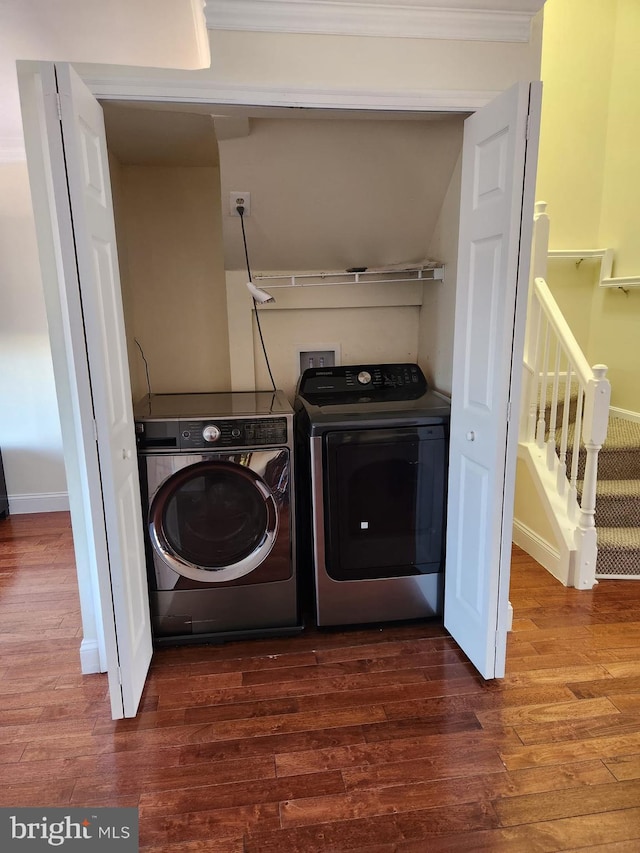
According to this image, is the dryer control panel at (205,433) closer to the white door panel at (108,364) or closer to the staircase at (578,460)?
the white door panel at (108,364)

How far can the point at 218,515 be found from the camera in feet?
7.04

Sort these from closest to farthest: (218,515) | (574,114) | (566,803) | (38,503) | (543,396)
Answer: (566,803) → (218,515) → (543,396) → (574,114) → (38,503)

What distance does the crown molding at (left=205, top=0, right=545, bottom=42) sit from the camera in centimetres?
169

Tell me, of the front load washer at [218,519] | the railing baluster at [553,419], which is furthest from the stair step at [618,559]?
the front load washer at [218,519]

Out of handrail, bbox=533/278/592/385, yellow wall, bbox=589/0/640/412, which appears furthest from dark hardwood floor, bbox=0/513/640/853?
yellow wall, bbox=589/0/640/412

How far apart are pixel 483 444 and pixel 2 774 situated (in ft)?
5.94

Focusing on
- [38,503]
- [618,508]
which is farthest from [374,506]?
[38,503]

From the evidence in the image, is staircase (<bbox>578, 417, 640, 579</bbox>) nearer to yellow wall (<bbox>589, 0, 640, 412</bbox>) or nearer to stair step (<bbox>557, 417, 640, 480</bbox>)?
stair step (<bbox>557, 417, 640, 480</bbox>)

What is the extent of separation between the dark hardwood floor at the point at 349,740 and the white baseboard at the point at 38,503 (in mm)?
1375

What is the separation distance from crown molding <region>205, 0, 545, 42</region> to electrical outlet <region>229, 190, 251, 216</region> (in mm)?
626

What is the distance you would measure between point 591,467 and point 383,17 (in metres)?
2.01

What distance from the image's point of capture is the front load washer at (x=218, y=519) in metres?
2.04

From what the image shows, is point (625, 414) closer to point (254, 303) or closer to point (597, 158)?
point (597, 158)

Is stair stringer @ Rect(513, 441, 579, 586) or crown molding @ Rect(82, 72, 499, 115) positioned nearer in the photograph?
crown molding @ Rect(82, 72, 499, 115)
